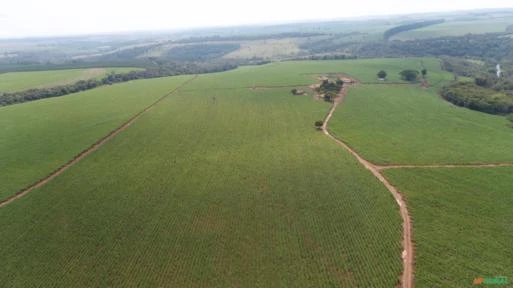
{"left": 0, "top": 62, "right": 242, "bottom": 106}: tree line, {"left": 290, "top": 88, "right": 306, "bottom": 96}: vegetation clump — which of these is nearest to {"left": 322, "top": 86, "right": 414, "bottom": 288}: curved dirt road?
{"left": 290, "top": 88, "right": 306, "bottom": 96}: vegetation clump

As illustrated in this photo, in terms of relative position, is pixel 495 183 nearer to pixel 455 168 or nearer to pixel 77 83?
pixel 455 168

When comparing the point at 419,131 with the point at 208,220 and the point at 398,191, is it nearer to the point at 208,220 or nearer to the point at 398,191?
the point at 398,191

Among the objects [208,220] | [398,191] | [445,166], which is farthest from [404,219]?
[208,220]

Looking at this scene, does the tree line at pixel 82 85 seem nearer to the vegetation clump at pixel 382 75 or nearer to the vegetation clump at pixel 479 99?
the vegetation clump at pixel 382 75

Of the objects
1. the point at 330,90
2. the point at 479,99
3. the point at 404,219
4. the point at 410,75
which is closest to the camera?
the point at 404,219

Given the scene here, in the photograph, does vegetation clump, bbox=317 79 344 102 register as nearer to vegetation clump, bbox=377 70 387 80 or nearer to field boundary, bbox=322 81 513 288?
field boundary, bbox=322 81 513 288

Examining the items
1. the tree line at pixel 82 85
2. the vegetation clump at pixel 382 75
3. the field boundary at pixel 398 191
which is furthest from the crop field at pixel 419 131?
the tree line at pixel 82 85
